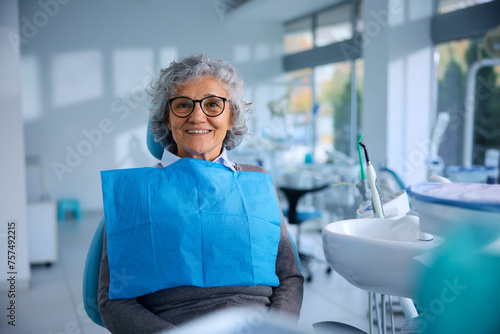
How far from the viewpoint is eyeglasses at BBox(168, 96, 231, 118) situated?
129cm

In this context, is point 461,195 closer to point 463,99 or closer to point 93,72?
point 463,99

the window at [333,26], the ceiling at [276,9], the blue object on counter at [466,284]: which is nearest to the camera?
the blue object on counter at [466,284]

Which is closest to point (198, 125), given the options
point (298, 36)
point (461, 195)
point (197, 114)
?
point (197, 114)

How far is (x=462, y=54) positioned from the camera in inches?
153

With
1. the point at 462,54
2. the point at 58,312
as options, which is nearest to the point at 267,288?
the point at 58,312

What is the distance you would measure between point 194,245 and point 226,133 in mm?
474

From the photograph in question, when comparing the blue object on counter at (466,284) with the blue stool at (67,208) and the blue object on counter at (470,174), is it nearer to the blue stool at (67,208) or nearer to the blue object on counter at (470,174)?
the blue object on counter at (470,174)

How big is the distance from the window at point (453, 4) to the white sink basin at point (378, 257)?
10.7 ft

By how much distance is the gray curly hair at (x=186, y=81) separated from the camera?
1.29m

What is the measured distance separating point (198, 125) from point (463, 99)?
11.3 ft

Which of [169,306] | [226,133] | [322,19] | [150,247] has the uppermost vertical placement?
[322,19]

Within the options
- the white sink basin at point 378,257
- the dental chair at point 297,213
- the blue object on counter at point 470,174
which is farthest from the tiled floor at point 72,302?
the white sink basin at point 378,257

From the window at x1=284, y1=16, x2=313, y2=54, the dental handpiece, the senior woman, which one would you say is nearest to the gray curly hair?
the senior woman

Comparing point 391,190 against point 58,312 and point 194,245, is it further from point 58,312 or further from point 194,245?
point 58,312
